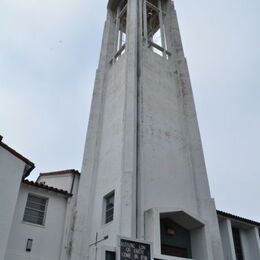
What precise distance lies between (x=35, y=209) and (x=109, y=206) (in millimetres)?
3820

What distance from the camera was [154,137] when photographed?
53.2 ft

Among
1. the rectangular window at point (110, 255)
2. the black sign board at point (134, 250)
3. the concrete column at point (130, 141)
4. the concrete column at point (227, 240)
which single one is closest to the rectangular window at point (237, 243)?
the concrete column at point (227, 240)

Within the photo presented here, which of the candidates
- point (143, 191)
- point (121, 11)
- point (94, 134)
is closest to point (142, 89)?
point (94, 134)

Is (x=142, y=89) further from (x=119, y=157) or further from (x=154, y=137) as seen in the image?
(x=119, y=157)

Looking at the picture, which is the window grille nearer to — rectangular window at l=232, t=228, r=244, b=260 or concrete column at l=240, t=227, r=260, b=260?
rectangular window at l=232, t=228, r=244, b=260

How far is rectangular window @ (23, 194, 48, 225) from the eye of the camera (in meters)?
15.3

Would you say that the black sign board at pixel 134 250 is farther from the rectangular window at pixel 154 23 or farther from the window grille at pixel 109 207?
the rectangular window at pixel 154 23

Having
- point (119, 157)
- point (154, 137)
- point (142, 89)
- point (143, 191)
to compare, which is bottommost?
point (143, 191)

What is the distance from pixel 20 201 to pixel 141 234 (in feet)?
20.9

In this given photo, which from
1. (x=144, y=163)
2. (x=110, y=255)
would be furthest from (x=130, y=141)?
(x=110, y=255)

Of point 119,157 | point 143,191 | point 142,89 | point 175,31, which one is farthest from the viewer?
point 175,31

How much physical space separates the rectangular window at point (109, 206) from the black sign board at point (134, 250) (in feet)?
15.1

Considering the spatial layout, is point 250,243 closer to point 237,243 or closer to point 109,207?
point 237,243

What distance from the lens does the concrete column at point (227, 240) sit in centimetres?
1662
